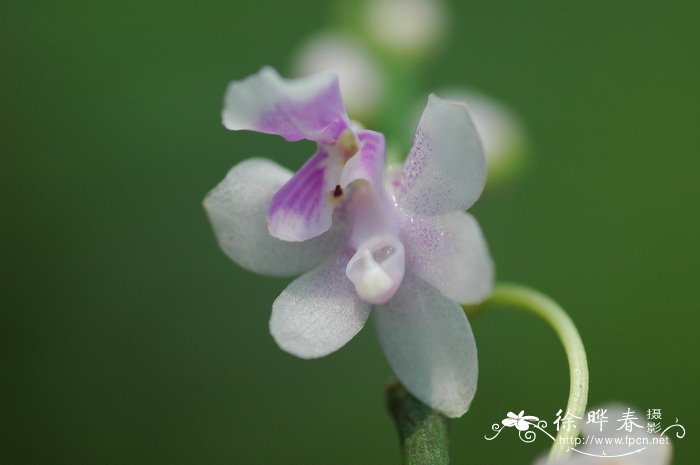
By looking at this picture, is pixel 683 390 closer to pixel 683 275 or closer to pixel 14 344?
pixel 683 275

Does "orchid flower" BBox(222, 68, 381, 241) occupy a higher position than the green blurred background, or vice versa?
"orchid flower" BBox(222, 68, 381, 241)

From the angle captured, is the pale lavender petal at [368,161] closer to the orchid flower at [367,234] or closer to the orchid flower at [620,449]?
the orchid flower at [367,234]

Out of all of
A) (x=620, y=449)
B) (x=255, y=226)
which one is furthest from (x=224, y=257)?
(x=620, y=449)

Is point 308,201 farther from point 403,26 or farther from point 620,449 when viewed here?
point 403,26

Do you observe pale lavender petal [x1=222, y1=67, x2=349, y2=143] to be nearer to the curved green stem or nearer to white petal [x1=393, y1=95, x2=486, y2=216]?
white petal [x1=393, y1=95, x2=486, y2=216]

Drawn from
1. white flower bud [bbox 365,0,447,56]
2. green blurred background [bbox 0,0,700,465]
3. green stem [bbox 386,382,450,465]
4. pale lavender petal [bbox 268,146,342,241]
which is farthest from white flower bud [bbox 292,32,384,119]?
green blurred background [bbox 0,0,700,465]
